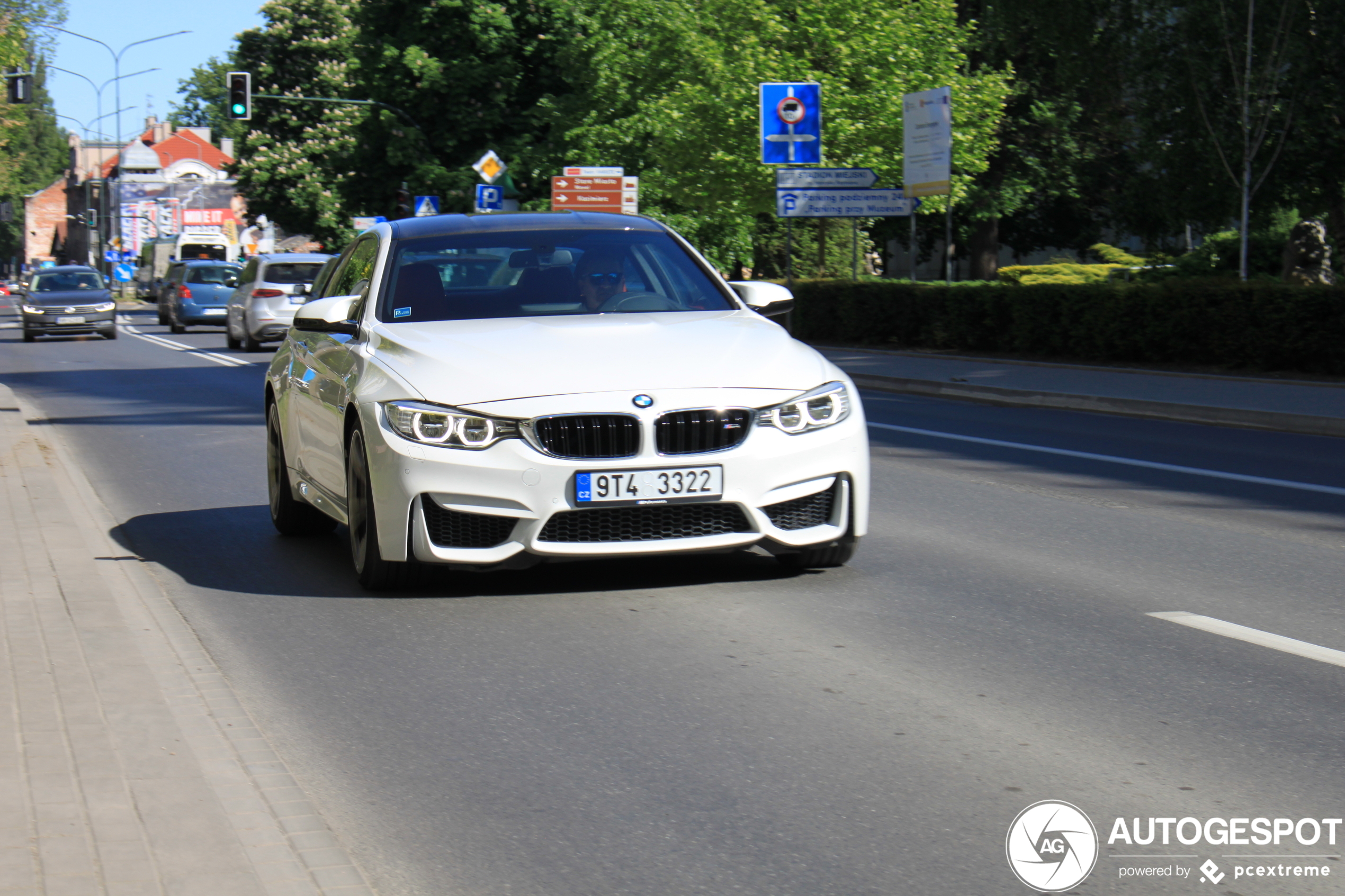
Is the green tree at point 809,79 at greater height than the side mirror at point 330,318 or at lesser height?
greater

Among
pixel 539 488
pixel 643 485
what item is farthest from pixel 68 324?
pixel 643 485

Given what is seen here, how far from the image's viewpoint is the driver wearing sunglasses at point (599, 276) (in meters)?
8.02

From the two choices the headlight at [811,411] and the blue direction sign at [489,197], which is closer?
the headlight at [811,411]

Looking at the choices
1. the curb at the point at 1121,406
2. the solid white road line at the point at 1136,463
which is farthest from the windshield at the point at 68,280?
the solid white road line at the point at 1136,463

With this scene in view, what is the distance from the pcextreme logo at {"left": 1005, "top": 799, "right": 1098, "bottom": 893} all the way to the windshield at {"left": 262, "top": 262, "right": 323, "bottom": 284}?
29.4 meters

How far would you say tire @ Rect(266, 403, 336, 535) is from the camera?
30.0 feet

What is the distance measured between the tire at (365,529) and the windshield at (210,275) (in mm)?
38400

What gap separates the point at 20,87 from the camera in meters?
42.9

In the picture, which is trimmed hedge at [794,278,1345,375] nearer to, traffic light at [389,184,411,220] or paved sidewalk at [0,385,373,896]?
paved sidewalk at [0,385,373,896]

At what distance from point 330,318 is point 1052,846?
4834 millimetres

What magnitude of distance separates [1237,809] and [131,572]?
219 inches

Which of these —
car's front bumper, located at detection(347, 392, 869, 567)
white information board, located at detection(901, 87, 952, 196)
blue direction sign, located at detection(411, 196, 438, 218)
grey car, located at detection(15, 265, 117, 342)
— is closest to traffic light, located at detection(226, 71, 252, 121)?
blue direction sign, located at detection(411, 196, 438, 218)

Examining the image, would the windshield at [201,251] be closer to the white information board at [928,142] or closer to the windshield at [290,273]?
the windshield at [290,273]

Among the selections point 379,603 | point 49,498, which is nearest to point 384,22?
point 49,498
